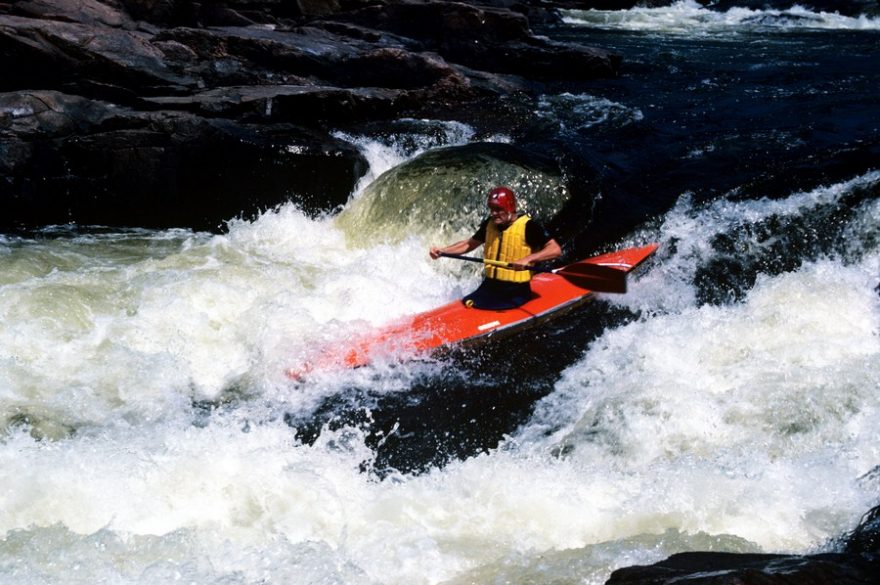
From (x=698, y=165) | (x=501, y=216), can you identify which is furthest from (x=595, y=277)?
(x=698, y=165)

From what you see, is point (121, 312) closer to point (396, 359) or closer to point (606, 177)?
point (396, 359)

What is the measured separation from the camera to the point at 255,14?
12.3 m

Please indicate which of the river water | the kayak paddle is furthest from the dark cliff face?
the kayak paddle

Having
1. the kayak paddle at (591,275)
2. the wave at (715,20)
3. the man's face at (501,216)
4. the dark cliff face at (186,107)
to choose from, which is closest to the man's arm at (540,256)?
the kayak paddle at (591,275)

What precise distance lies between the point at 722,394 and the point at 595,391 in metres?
0.70

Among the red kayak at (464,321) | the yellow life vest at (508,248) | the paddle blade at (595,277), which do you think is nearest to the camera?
the red kayak at (464,321)

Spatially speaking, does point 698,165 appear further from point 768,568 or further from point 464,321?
point 768,568

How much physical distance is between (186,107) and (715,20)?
1275cm

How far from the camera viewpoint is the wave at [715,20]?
640 inches

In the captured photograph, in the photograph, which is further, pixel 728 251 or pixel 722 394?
pixel 728 251

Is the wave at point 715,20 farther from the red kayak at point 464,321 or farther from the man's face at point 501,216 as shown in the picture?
the man's face at point 501,216

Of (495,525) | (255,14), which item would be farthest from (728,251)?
(255,14)

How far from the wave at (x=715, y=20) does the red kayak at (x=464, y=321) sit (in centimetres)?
1154

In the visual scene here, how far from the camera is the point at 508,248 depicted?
19.0ft
